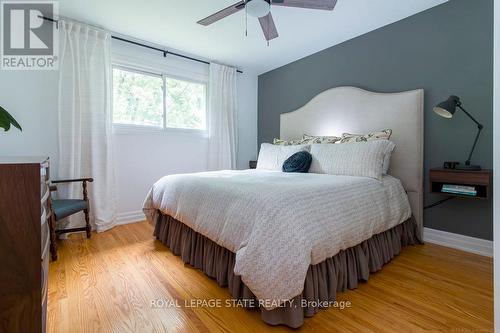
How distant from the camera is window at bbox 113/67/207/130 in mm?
3160

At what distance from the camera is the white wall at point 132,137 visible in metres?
2.48

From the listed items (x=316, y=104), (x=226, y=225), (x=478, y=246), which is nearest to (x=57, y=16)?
(x=226, y=225)

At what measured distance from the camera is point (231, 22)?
2707mm

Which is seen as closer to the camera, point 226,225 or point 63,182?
point 226,225

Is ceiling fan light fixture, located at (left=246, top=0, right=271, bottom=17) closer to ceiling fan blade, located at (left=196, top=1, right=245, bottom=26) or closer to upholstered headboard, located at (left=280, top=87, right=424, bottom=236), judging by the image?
ceiling fan blade, located at (left=196, top=1, right=245, bottom=26)

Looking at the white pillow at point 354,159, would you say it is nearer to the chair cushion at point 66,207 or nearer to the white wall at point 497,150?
the white wall at point 497,150

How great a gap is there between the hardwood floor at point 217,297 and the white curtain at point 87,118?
2.57 ft

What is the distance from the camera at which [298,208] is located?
136 cm

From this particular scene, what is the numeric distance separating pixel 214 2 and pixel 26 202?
2.29 metres

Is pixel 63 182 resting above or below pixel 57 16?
below

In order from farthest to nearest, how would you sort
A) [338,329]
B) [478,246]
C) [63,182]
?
[63,182] → [478,246] → [338,329]

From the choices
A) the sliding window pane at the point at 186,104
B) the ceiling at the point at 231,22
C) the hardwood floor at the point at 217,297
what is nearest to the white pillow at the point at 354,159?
the hardwood floor at the point at 217,297

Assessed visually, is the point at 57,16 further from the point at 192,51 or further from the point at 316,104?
the point at 316,104

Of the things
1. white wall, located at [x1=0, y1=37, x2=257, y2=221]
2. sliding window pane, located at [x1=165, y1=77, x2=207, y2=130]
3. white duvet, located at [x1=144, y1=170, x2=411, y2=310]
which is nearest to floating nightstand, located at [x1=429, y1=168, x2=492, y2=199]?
white duvet, located at [x1=144, y1=170, x2=411, y2=310]
